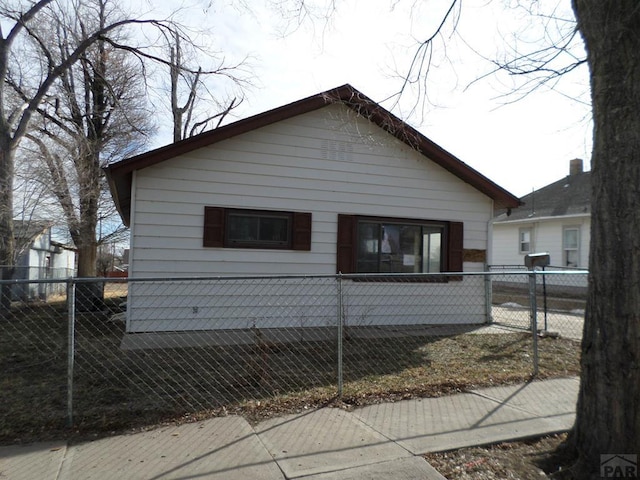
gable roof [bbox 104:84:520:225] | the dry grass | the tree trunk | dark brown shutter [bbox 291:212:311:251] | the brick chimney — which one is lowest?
the dry grass

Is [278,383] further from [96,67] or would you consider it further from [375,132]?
[96,67]

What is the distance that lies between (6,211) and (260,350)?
9.03m

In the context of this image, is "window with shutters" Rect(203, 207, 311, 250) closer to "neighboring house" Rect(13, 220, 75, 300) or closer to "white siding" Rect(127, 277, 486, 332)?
"white siding" Rect(127, 277, 486, 332)

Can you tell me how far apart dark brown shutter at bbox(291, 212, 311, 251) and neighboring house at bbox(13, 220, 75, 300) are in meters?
4.81

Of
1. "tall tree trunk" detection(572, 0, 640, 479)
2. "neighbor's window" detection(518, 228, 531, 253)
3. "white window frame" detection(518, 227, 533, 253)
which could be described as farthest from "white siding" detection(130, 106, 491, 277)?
"neighbor's window" detection(518, 228, 531, 253)

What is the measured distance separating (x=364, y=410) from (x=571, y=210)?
1797 cm

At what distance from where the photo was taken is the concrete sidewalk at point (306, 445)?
3.09 metres

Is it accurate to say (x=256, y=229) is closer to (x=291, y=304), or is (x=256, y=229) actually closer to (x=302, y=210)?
(x=302, y=210)

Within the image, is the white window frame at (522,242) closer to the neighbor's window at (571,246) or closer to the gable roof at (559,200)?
the gable roof at (559,200)

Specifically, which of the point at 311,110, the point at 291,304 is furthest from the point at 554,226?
the point at 291,304

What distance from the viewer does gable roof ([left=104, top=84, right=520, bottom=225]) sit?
7578 mm

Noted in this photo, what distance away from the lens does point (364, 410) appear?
437 centimetres

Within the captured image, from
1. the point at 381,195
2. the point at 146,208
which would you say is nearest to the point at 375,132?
the point at 381,195

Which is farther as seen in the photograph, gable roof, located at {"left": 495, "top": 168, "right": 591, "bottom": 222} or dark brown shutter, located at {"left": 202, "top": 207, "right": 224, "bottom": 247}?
gable roof, located at {"left": 495, "top": 168, "right": 591, "bottom": 222}
